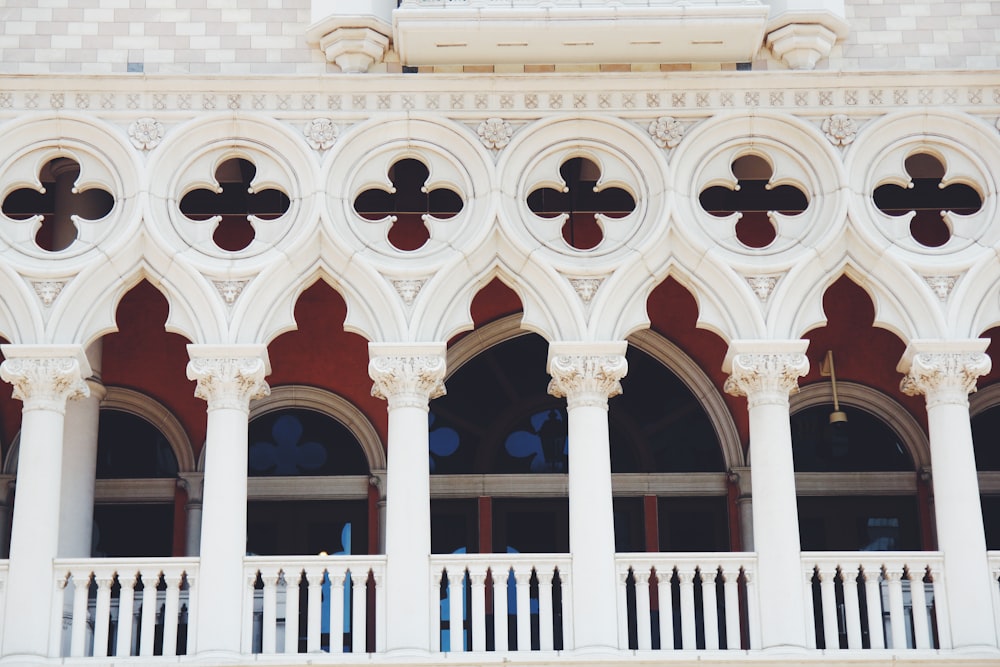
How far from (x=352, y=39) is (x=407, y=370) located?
2.84 meters

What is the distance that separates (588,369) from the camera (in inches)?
580

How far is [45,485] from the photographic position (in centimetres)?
1440

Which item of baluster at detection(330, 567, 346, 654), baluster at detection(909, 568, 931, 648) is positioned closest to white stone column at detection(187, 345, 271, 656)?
baluster at detection(330, 567, 346, 654)

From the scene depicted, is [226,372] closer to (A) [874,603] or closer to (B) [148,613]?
(B) [148,613]

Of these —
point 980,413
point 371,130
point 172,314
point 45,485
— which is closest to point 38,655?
point 45,485

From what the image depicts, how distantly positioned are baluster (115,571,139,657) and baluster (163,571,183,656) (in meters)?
0.26

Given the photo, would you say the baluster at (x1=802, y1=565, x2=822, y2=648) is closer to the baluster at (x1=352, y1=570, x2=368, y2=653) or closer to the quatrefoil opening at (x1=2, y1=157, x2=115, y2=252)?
the baluster at (x1=352, y1=570, x2=368, y2=653)

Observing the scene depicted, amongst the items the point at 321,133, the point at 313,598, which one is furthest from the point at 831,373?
the point at 313,598

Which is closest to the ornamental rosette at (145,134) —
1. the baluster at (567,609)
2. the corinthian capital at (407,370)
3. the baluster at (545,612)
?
the corinthian capital at (407,370)

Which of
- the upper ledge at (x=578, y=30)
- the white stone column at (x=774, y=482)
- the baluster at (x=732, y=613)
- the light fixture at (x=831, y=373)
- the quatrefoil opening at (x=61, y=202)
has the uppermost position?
the upper ledge at (x=578, y=30)

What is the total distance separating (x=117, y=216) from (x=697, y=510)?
6.00 metres

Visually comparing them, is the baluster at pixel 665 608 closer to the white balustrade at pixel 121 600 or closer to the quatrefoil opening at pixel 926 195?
the white balustrade at pixel 121 600

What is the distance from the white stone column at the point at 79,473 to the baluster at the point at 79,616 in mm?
737

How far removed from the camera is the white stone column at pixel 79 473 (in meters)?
15.2
